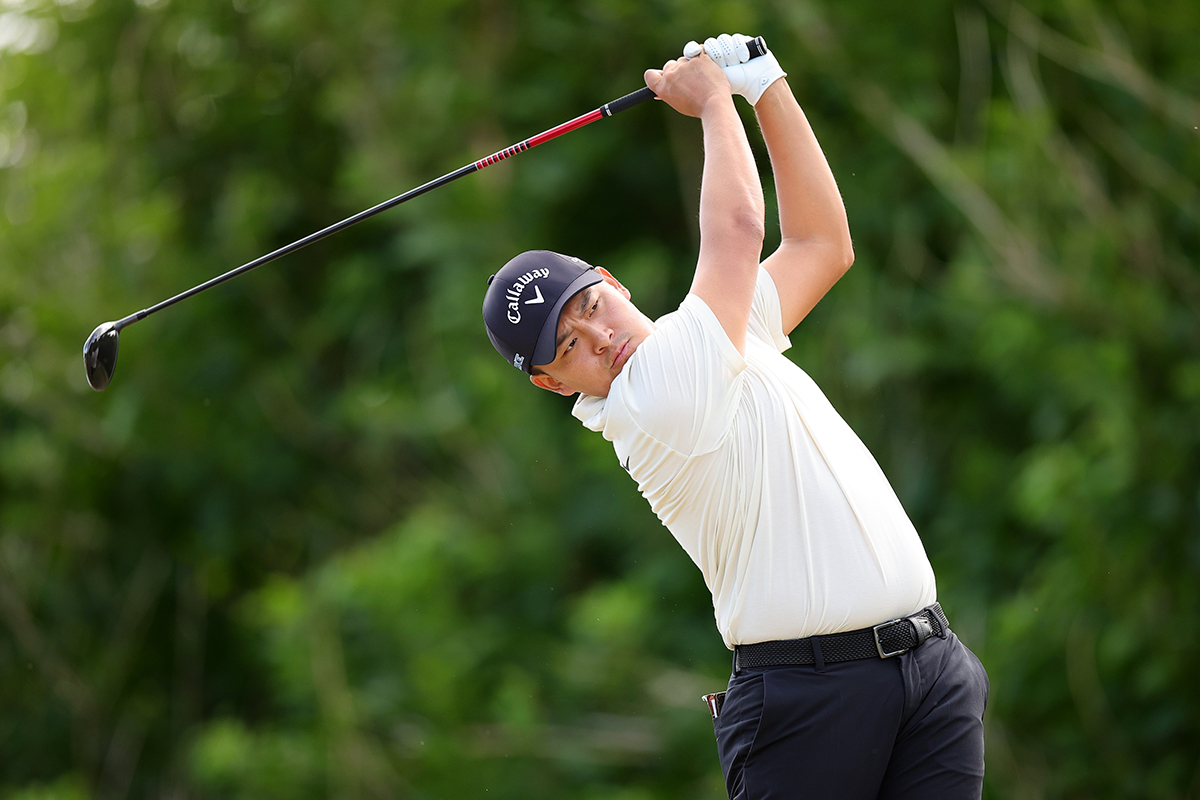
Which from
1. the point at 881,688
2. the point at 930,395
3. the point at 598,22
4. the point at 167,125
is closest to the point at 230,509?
the point at 167,125

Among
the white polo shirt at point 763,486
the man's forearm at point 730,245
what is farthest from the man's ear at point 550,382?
the man's forearm at point 730,245

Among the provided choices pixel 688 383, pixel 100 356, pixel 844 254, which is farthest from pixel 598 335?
pixel 100 356

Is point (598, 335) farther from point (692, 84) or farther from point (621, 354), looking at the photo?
point (692, 84)

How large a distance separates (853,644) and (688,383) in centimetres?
50

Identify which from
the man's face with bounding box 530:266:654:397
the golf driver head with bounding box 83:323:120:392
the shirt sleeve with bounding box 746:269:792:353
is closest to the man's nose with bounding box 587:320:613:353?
the man's face with bounding box 530:266:654:397

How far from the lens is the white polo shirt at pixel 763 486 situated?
6.33ft

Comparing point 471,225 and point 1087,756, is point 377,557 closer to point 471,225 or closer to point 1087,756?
point 471,225

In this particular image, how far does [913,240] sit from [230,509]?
457cm

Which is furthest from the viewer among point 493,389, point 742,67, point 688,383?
point 493,389

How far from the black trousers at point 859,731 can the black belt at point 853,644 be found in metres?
0.01

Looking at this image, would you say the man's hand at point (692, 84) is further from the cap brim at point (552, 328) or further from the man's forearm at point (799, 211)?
the cap brim at point (552, 328)

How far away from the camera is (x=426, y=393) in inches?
255

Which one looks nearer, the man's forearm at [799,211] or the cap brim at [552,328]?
the cap brim at [552,328]

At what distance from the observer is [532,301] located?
2.07 m
